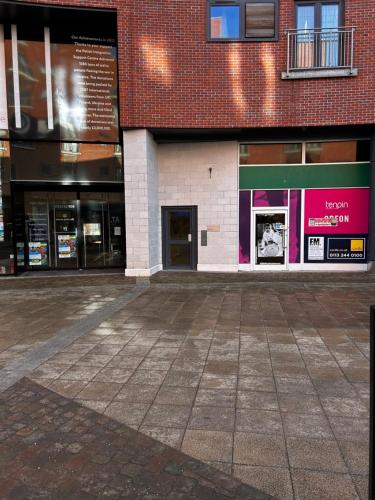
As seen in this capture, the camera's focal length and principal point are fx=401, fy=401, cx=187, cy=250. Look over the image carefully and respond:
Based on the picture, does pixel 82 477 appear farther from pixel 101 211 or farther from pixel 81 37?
pixel 81 37

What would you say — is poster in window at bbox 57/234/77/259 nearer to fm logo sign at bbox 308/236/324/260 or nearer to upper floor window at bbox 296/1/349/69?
fm logo sign at bbox 308/236/324/260

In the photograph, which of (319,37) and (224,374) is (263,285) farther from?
(319,37)

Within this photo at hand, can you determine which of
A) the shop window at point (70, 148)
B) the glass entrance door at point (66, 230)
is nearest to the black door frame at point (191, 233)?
the glass entrance door at point (66, 230)

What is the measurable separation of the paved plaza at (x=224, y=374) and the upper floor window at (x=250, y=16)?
292 inches

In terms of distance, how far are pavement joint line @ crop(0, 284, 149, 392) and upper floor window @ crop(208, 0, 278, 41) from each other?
822cm

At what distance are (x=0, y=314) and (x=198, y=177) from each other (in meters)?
7.50

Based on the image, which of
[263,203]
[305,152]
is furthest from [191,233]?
[305,152]

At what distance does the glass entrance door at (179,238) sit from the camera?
514 inches

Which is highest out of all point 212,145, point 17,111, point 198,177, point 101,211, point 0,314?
point 17,111

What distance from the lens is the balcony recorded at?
36.3 ft

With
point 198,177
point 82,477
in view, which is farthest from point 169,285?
point 82,477

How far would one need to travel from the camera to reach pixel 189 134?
12.4 meters

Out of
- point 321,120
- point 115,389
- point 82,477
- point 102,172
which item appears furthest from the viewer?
point 102,172

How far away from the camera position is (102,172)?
1235cm
